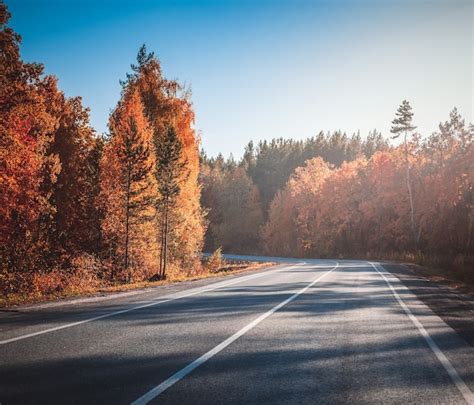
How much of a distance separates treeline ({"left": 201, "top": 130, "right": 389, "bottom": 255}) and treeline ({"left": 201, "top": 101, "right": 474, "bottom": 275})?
0.30 metres

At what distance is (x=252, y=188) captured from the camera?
283 ft

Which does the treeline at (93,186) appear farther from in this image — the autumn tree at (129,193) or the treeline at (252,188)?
the treeline at (252,188)

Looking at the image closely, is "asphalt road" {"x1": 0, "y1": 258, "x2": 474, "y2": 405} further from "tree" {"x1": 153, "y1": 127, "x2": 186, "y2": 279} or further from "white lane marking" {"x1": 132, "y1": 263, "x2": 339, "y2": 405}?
"tree" {"x1": 153, "y1": 127, "x2": 186, "y2": 279}

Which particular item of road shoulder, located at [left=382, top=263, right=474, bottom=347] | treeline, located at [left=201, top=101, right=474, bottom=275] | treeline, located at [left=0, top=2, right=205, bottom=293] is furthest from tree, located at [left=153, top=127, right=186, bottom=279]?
treeline, located at [left=201, top=101, right=474, bottom=275]

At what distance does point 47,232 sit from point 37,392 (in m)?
23.8

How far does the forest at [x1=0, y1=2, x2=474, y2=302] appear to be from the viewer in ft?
62.1

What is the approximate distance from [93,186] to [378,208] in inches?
1596

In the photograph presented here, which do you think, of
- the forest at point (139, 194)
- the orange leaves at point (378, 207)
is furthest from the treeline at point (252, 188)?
the forest at point (139, 194)

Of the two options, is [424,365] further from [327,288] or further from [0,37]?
[0,37]

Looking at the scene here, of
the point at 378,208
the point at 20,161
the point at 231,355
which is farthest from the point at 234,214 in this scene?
the point at 231,355

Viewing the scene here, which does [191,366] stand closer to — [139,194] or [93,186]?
[139,194]

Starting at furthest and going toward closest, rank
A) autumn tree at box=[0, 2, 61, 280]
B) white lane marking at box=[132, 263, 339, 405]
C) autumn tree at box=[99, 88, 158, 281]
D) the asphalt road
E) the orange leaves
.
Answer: the orange leaves → autumn tree at box=[99, 88, 158, 281] → autumn tree at box=[0, 2, 61, 280] → the asphalt road → white lane marking at box=[132, 263, 339, 405]

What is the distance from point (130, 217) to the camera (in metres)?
24.0

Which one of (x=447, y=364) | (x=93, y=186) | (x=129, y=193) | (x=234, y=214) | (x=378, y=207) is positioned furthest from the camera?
(x=234, y=214)
